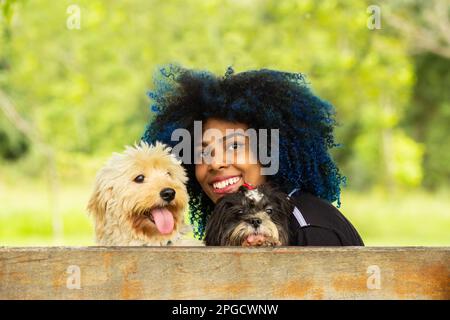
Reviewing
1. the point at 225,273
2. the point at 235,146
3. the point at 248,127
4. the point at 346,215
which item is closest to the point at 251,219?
the point at 235,146

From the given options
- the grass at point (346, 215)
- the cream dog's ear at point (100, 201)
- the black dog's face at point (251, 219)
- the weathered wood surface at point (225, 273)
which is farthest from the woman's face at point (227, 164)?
the grass at point (346, 215)

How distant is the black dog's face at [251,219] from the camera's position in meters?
3.43

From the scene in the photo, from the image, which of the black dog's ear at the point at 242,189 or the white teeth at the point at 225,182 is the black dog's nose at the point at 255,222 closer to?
the black dog's ear at the point at 242,189

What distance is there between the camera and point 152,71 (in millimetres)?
17969

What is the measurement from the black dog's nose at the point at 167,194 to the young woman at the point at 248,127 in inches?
15.4

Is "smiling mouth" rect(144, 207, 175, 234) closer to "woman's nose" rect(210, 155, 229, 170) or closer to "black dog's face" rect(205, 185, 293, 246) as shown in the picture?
"black dog's face" rect(205, 185, 293, 246)

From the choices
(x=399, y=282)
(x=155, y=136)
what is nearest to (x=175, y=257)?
(x=399, y=282)

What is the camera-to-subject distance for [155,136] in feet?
13.8

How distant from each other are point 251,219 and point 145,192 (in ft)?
1.55

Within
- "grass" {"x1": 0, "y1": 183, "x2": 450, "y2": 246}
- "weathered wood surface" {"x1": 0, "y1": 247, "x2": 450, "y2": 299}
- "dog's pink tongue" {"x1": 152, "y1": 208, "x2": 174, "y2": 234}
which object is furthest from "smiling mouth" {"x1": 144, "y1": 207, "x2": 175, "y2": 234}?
"grass" {"x1": 0, "y1": 183, "x2": 450, "y2": 246}

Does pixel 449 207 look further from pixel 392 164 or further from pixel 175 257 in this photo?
pixel 175 257

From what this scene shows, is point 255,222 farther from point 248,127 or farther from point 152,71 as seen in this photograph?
point 152,71
